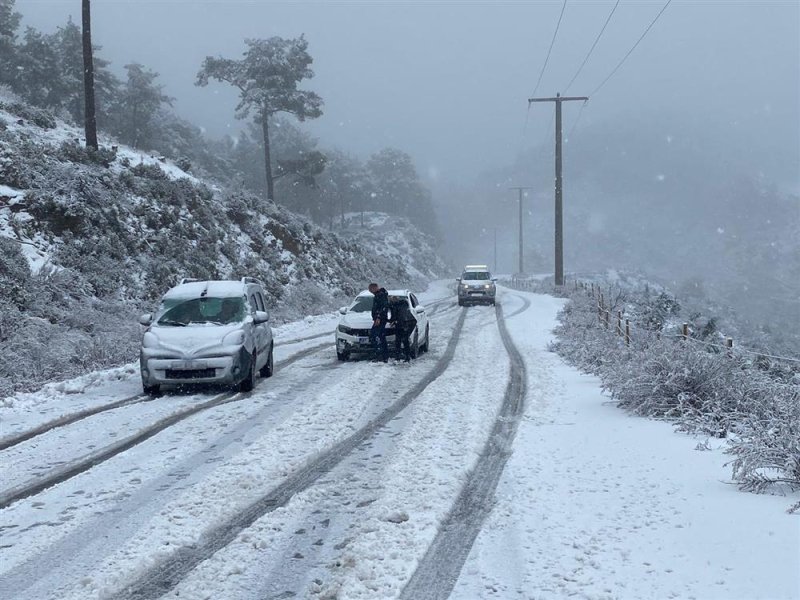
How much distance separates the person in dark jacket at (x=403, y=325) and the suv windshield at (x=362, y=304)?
115 centimetres

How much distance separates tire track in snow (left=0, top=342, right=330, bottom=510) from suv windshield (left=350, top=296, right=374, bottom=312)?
542cm

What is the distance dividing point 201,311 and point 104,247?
32.7 ft

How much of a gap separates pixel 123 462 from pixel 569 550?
187 inches

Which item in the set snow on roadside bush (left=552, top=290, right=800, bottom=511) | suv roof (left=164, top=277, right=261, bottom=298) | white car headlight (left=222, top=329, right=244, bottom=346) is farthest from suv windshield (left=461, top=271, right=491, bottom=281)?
white car headlight (left=222, top=329, right=244, bottom=346)

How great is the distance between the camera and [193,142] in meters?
84.6

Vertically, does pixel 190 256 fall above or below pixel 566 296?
above

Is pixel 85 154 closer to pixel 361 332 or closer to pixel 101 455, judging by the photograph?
pixel 361 332

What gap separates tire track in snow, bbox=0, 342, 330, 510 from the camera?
617 centimetres

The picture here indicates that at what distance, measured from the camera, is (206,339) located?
427 inches

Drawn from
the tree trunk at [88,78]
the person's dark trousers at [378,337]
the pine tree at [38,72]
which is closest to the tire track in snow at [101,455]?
the person's dark trousers at [378,337]

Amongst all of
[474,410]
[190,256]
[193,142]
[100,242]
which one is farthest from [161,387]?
[193,142]

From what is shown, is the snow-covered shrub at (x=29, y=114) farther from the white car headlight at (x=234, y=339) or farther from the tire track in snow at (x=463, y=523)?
the tire track in snow at (x=463, y=523)

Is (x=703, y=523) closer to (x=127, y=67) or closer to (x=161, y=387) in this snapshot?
(x=161, y=387)

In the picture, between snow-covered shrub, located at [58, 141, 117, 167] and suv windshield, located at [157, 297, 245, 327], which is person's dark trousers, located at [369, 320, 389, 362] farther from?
snow-covered shrub, located at [58, 141, 117, 167]
